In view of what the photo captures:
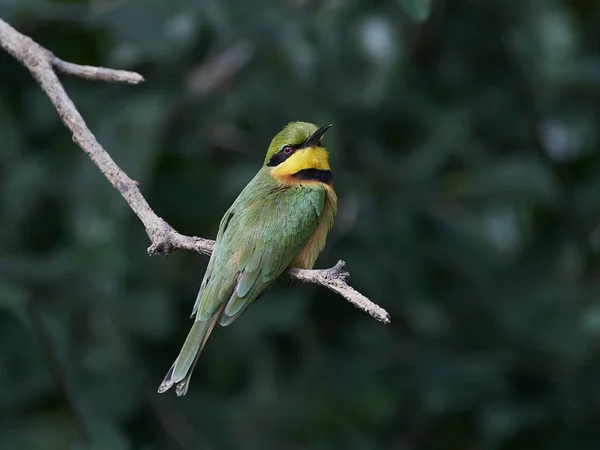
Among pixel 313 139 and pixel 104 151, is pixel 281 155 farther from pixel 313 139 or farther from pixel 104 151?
pixel 104 151

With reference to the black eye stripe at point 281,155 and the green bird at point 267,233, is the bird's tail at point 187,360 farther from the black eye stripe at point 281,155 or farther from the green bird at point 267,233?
the black eye stripe at point 281,155

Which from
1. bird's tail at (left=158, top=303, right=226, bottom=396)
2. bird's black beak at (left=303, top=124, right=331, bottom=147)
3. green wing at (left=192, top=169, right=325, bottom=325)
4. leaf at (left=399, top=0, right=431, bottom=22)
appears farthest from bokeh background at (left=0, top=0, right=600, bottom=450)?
leaf at (left=399, top=0, right=431, bottom=22)

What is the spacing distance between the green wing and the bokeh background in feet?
1.92

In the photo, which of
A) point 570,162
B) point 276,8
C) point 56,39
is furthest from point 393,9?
point 56,39

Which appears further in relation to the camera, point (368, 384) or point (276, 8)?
point (368, 384)

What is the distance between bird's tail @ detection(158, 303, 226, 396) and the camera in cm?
290

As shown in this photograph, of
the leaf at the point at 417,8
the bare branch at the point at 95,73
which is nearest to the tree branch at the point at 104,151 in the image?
the bare branch at the point at 95,73

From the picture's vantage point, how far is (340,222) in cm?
432

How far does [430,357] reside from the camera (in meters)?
4.05

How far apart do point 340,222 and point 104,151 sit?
168cm

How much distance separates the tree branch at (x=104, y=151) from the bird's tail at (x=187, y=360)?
0.74 ft

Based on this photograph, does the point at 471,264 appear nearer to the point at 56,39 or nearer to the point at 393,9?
the point at 393,9

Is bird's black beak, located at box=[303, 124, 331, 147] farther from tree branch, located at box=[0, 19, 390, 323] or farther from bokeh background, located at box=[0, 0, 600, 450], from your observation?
tree branch, located at box=[0, 19, 390, 323]

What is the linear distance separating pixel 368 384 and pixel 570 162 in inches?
44.4
